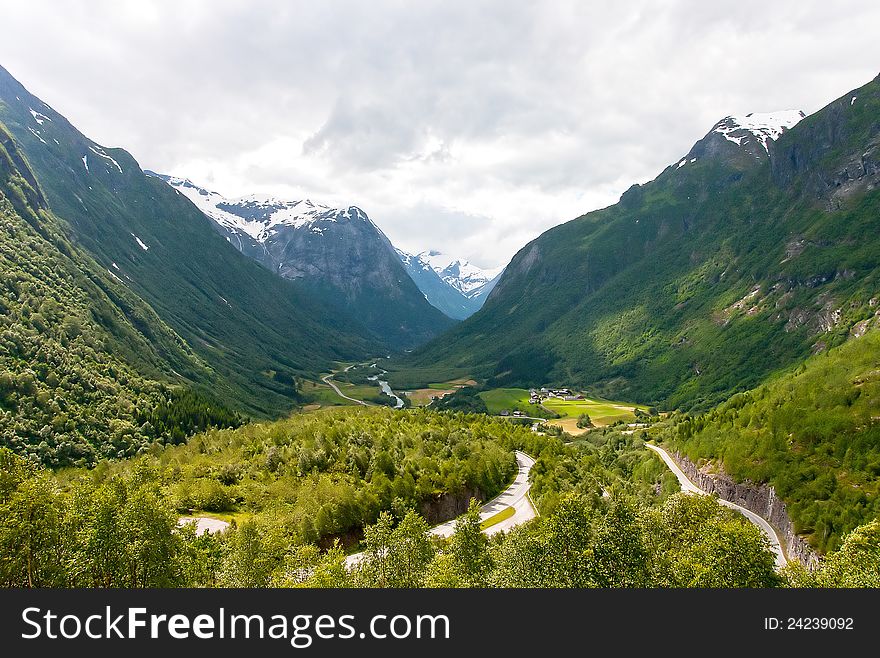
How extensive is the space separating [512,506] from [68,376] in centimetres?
14518

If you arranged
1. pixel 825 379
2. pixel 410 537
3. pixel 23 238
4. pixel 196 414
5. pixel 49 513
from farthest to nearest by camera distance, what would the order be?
1. pixel 23 238
2. pixel 196 414
3. pixel 825 379
4. pixel 410 537
5. pixel 49 513

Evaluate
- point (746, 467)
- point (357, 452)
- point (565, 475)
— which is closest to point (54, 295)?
point (357, 452)

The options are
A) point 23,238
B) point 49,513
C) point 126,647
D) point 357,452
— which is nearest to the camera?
point 126,647

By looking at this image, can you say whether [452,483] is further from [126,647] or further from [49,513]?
[126,647]

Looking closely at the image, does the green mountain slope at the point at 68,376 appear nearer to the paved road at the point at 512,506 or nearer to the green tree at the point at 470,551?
the paved road at the point at 512,506

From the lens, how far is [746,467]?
98000 mm

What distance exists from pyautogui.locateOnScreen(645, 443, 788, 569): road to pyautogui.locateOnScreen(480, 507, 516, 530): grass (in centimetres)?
3275

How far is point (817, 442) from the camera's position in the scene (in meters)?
92.0

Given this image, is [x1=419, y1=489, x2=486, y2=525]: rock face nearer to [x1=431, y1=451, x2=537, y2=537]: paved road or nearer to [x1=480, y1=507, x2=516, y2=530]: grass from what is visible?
[x1=431, y1=451, x2=537, y2=537]: paved road

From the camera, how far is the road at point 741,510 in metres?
76.6

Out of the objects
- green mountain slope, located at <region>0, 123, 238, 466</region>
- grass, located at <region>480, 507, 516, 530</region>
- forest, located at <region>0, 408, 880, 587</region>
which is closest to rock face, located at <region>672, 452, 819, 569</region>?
forest, located at <region>0, 408, 880, 587</region>

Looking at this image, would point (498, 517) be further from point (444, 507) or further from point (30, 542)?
point (30, 542)

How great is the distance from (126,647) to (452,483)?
58.1 m

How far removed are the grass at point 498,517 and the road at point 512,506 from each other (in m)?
0.49
